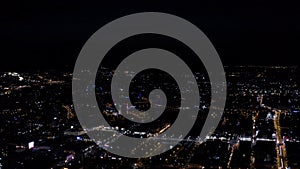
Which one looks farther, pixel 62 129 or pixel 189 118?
pixel 189 118

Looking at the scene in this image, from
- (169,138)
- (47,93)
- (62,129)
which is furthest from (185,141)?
(47,93)

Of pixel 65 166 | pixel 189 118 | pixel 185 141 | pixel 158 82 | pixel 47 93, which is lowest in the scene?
pixel 65 166

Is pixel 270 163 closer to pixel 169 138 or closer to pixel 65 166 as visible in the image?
pixel 169 138

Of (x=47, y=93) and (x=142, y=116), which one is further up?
(x=47, y=93)

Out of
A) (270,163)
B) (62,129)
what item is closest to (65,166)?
(62,129)

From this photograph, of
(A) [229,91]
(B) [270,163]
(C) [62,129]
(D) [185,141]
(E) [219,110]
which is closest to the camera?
A: (B) [270,163]

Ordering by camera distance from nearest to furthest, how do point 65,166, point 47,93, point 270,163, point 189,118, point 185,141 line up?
point 65,166, point 270,163, point 185,141, point 189,118, point 47,93
